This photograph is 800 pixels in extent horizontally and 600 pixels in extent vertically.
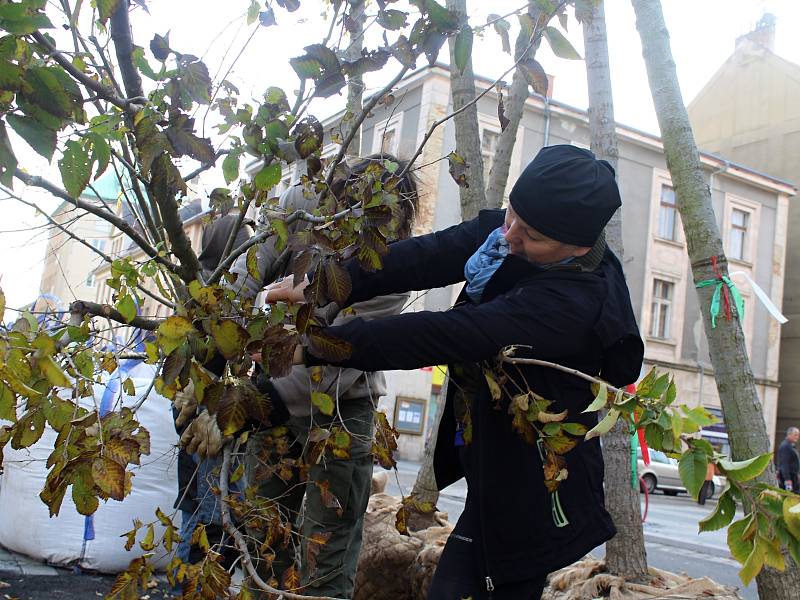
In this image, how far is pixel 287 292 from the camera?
1873 mm

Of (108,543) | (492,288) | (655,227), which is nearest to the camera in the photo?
(492,288)

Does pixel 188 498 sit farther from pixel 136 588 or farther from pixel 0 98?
pixel 0 98

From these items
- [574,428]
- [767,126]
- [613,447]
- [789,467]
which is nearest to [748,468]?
[574,428]

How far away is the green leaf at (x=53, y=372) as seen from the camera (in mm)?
1183

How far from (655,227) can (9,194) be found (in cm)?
2483

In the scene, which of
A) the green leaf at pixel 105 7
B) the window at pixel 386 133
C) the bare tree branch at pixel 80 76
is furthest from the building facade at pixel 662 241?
the green leaf at pixel 105 7

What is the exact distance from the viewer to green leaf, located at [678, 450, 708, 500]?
144 cm

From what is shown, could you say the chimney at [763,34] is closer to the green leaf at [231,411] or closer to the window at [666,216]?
the window at [666,216]

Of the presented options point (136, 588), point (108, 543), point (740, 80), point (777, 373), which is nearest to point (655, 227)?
point (777, 373)

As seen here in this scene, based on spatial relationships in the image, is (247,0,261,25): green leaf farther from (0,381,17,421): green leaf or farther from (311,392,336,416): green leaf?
(0,381,17,421): green leaf

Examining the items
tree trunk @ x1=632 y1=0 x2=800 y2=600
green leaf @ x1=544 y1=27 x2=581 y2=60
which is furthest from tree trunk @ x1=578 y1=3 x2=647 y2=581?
green leaf @ x1=544 y1=27 x2=581 y2=60

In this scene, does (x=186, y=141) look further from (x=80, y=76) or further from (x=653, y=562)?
(x=653, y=562)

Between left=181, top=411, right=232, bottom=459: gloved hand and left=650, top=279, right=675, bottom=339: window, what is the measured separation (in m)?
24.3

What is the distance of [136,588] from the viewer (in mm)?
1928
